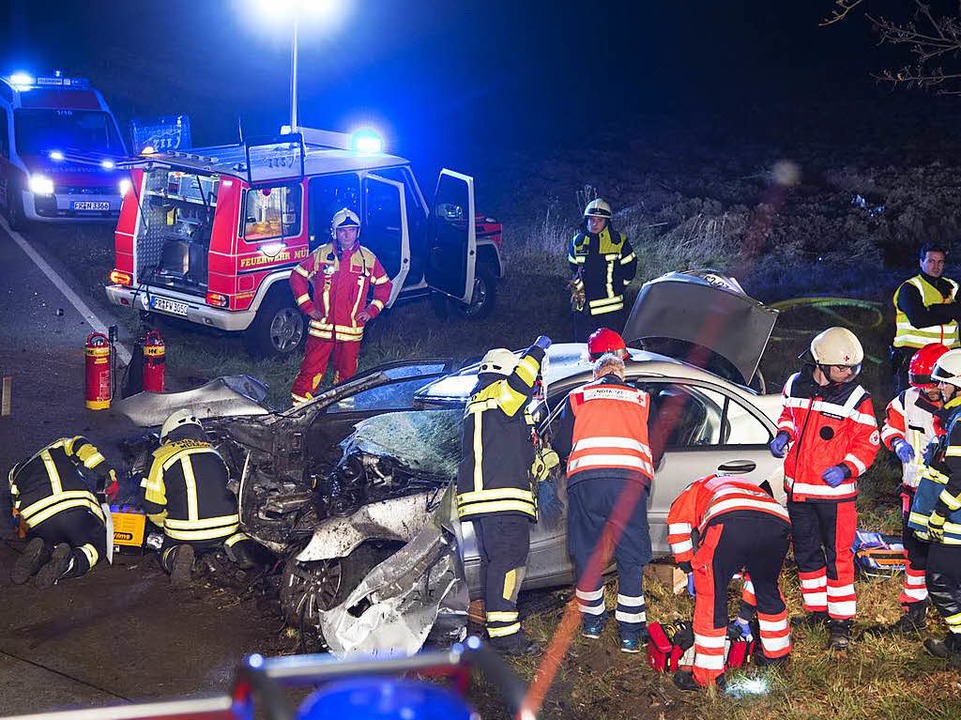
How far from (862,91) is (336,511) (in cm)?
3278

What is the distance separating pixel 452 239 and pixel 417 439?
5304 mm

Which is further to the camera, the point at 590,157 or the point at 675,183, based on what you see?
the point at 590,157

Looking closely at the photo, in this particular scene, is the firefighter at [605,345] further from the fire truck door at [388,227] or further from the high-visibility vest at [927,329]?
the fire truck door at [388,227]

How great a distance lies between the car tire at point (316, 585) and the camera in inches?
237

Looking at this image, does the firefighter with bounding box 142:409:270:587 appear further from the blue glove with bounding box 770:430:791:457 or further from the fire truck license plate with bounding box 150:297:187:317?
the fire truck license plate with bounding box 150:297:187:317

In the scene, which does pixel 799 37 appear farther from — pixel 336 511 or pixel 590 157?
pixel 336 511

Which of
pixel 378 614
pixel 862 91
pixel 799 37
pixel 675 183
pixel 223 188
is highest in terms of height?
pixel 799 37

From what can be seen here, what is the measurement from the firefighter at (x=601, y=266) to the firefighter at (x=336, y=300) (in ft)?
5.81

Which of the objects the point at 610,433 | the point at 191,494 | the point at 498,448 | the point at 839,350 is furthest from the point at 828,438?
the point at 191,494

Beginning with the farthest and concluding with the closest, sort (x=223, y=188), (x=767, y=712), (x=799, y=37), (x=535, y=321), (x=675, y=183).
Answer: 1. (x=799, y=37)
2. (x=675, y=183)
3. (x=535, y=321)
4. (x=223, y=188)
5. (x=767, y=712)

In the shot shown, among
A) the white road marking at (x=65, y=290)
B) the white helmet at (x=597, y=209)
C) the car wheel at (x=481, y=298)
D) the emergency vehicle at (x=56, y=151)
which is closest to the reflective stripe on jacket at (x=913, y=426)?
the white helmet at (x=597, y=209)

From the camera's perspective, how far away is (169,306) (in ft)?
36.8

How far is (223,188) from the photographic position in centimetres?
1052

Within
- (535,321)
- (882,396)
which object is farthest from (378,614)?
(535,321)
